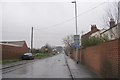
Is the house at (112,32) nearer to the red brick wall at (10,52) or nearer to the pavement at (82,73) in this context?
the pavement at (82,73)

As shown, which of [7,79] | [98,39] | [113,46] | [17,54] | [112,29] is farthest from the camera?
[17,54]

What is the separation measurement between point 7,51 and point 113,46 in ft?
120

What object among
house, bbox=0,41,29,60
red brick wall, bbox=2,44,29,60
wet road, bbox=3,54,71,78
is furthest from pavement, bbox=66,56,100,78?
red brick wall, bbox=2,44,29,60

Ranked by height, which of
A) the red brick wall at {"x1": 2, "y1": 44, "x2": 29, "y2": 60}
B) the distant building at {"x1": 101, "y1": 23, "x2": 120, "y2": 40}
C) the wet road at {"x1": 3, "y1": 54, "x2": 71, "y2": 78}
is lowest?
the wet road at {"x1": 3, "y1": 54, "x2": 71, "y2": 78}

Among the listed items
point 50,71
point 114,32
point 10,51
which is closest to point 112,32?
point 114,32

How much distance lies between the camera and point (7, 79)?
47.8ft

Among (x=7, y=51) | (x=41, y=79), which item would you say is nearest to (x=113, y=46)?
(x=41, y=79)

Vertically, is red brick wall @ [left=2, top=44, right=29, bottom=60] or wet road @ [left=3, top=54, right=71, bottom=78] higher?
red brick wall @ [left=2, top=44, right=29, bottom=60]

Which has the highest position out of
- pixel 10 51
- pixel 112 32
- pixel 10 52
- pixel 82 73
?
pixel 112 32

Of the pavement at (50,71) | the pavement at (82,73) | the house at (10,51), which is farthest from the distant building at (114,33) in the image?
the house at (10,51)

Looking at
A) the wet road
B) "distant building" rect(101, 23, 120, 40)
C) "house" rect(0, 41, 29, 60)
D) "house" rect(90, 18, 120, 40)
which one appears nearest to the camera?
the wet road

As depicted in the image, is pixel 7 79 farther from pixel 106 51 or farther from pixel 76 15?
pixel 76 15

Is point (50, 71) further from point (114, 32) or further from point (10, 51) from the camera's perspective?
point (10, 51)

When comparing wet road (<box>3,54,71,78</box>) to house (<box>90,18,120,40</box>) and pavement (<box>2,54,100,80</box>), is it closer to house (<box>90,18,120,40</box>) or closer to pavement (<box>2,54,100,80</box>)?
pavement (<box>2,54,100,80</box>)
